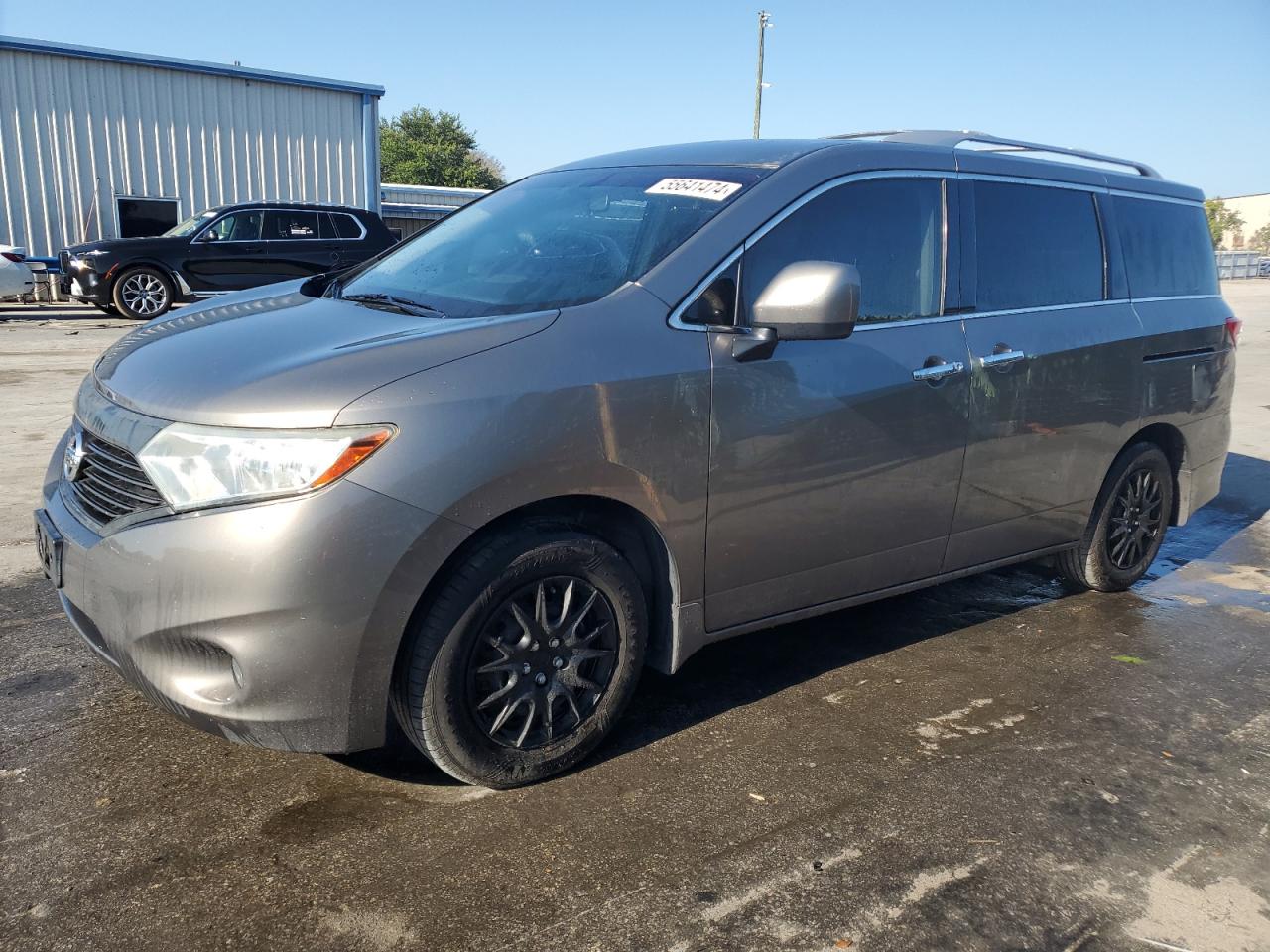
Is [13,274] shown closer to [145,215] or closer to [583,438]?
[145,215]

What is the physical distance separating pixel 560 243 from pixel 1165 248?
306 cm

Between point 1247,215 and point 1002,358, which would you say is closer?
point 1002,358

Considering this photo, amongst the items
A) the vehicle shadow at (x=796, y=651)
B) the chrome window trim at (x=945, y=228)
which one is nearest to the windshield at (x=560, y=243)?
the chrome window trim at (x=945, y=228)

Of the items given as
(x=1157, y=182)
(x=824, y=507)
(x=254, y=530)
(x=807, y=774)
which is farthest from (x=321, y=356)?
(x=1157, y=182)

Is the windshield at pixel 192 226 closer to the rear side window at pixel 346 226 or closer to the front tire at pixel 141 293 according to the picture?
the front tire at pixel 141 293

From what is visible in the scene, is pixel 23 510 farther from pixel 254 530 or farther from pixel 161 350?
pixel 254 530

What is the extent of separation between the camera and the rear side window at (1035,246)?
3.94 meters

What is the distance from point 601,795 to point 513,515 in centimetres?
85

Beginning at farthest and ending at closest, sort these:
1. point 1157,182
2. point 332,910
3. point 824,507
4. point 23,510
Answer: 1. point 23,510
2. point 1157,182
3. point 824,507
4. point 332,910

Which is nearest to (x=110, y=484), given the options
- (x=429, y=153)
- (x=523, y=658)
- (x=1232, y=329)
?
(x=523, y=658)

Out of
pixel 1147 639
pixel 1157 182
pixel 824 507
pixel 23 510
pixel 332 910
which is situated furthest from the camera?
pixel 23 510

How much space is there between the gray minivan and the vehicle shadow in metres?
0.33

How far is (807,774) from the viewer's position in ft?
10.3

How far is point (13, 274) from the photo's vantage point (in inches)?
598
